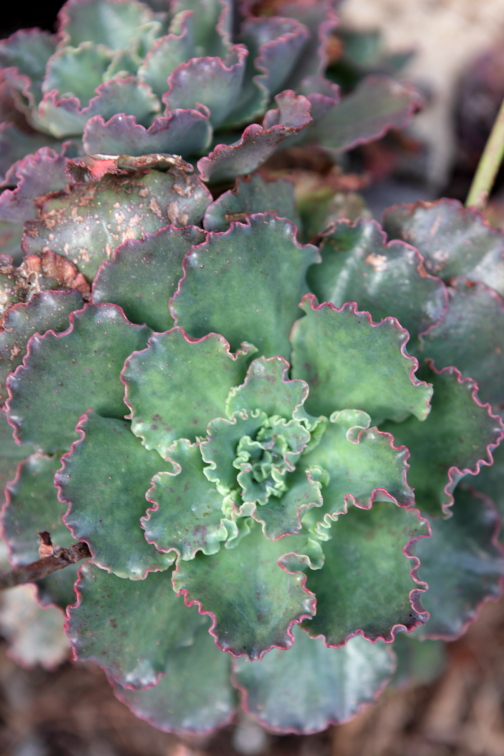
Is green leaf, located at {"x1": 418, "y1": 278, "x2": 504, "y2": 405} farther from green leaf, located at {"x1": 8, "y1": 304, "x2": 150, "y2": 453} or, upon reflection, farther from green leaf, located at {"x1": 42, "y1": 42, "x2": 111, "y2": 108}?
green leaf, located at {"x1": 42, "y1": 42, "x2": 111, "y2": 108}

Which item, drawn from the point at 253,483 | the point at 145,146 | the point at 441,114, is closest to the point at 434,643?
the point at 253,483

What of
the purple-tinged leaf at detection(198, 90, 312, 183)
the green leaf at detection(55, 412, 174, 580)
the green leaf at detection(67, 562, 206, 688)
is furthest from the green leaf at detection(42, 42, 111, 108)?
the green leaf at detection(67, 562, 206, 688)

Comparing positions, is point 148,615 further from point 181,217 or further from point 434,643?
point 434,643

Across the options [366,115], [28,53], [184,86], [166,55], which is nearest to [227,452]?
[184,86]

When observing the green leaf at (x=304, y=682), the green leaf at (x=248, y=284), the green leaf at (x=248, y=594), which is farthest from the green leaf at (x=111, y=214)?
the green leaf at (x=304, y=682)

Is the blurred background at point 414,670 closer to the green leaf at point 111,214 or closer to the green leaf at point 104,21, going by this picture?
the green leaf at point 104,21
